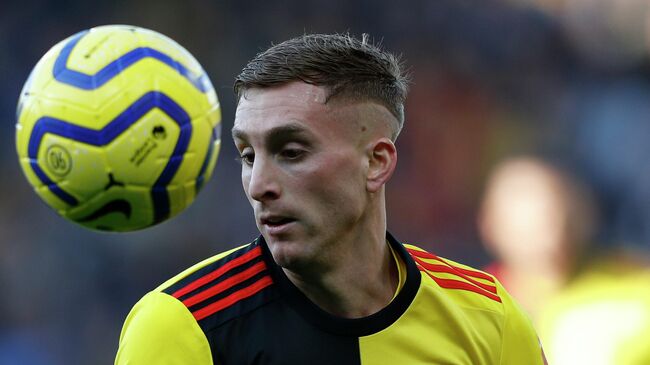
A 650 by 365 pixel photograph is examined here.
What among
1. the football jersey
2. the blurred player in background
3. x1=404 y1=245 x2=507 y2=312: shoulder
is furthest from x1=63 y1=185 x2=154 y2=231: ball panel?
the blurred player in background

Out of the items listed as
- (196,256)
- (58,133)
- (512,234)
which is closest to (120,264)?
(196,256)

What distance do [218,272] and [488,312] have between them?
1.02 m

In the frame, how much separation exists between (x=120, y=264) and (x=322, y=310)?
5389 millimetres

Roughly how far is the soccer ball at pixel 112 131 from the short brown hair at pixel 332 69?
408mm

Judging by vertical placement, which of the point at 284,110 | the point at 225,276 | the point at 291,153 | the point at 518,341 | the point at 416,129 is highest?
the point at 284,110

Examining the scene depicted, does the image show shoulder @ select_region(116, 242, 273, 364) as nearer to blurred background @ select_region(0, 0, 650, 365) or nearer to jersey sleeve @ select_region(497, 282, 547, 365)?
jersey sleeve @ select_region(497, 282, 547, 365)

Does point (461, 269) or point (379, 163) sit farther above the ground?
→ point (379, 163)

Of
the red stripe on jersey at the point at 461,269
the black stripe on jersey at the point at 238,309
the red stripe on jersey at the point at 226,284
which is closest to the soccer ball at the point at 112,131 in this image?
the red stripe on jersey at the point at 226,284

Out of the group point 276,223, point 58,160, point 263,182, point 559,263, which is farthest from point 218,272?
point 559,263

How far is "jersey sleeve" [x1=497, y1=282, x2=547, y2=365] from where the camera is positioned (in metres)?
3.44

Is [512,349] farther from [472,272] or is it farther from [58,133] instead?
[58,133]

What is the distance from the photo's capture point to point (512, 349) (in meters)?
3.45

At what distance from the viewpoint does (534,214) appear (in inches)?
363

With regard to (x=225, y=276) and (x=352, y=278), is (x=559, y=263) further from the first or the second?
(x=225, y=276)
